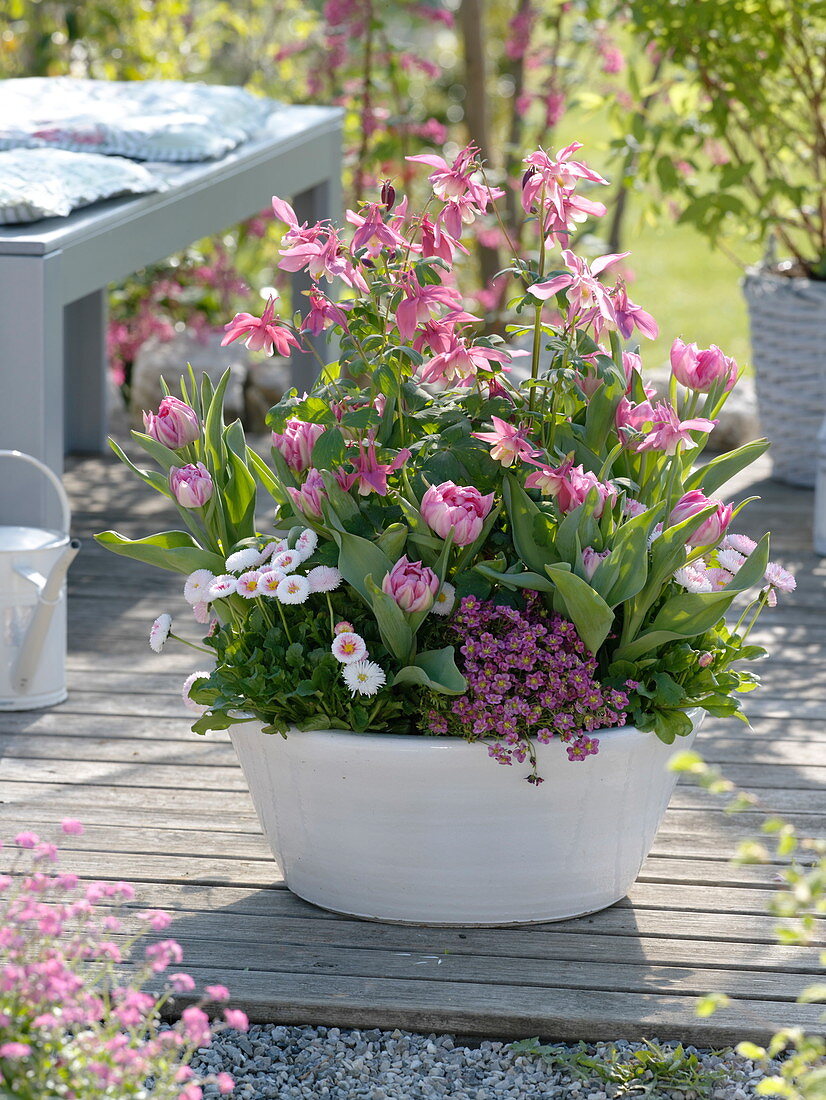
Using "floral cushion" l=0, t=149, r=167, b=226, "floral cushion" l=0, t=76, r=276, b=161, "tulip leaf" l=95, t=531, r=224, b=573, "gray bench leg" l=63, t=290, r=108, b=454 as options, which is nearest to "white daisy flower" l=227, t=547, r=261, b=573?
"tulip leaf" l=95, t=531, r=224, b=573

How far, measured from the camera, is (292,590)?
1606 millimetres

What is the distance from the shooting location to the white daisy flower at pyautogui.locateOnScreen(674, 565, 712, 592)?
1.67 m

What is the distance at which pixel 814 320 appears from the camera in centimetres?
376

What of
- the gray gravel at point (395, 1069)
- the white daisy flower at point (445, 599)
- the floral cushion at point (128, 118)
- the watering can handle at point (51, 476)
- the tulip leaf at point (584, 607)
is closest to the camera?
the gray gravel at point (395, 1069)

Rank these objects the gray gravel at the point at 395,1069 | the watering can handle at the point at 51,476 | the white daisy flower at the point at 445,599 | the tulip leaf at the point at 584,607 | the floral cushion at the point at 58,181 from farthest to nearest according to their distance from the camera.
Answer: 1. the floral cushion at the point at 58,181
2. the watering can handle at the point at 51,476
3. the white daisy flower at the point at 445,599
4. the tulip leaf at the point at 584,607
5. the gray gravel at the point at 395,1069

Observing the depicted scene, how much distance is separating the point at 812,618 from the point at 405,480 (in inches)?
65.9

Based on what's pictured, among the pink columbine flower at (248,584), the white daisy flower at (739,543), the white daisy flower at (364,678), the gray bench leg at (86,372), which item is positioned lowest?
the gray bench leg at (86,372)

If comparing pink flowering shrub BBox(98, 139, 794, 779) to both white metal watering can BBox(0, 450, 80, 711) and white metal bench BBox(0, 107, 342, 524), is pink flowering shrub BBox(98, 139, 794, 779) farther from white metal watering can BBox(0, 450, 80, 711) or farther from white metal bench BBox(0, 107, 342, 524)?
white metal bench BBox(0, 107, 342, 524)

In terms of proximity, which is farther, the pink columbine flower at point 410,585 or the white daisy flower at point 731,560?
the white daisy flower at point 731,560

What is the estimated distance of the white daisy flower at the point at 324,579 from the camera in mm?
1621

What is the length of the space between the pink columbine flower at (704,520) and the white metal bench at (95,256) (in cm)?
122

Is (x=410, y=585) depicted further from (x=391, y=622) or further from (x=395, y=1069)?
(x=395, y=1069)

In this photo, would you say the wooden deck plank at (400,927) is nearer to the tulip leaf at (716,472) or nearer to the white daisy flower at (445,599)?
the white daisy flower at (445,599)

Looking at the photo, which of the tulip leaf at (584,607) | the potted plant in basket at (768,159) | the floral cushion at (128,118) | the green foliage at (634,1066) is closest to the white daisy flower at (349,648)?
the tulip leaf at (584,607)
